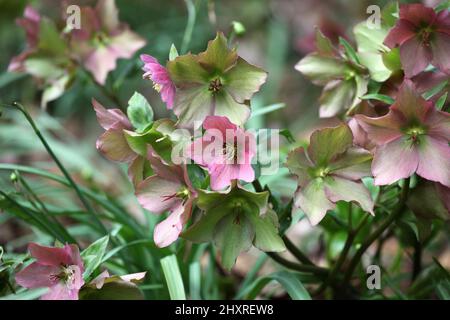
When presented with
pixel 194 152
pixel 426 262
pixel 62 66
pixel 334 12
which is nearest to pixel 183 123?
pixel 194 152

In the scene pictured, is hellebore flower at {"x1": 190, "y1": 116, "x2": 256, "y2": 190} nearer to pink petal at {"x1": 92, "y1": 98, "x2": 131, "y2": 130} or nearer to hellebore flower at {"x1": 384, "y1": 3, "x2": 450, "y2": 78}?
pink petal at {"x1": 92, "y1": 98, "x2": 131, "y2": 130}

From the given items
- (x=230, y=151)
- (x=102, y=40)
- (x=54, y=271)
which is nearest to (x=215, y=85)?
(x=230, y=151)

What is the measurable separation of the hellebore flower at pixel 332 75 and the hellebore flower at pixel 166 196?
0.32 meters

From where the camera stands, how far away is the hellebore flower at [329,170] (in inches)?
33.4

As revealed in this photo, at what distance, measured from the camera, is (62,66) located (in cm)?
131

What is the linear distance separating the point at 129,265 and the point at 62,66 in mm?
444

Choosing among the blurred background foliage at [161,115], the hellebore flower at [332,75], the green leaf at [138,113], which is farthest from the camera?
the blurred background foliage at [161,115]

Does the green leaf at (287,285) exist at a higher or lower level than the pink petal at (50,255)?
lower

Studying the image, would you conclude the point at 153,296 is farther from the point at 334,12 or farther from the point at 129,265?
the point at 334,12

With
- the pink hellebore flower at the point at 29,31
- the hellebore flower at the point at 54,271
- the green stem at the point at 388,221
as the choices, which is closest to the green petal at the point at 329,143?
the green stem at the point at 388,221

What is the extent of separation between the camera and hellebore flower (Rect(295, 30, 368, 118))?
101cm

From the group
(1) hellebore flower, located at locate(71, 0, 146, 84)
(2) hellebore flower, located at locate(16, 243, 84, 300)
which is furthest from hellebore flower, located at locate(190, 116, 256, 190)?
(1) hellebore flower, located at locate(71, 0, 146, 84)

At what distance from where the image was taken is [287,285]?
→ 3.26ft

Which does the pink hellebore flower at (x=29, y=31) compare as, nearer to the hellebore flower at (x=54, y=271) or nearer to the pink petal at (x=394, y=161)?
the hellebore flower at (x=54, y=271)
